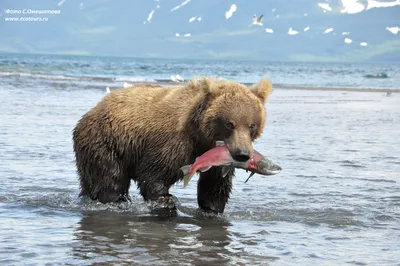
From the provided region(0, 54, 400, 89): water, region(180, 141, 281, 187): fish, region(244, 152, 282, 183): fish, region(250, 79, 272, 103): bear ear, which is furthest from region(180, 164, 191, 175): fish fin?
region(0, 54, 400, 89): water

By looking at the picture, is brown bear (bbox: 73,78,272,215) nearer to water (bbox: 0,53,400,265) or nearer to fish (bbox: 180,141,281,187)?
fish (bbox: 180,141,281,187)

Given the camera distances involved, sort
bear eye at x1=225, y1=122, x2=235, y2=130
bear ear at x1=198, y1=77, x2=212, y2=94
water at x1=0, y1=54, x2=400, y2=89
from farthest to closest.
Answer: water at x1=0, y1=54, x2=400, y2=89 < bear ear at x1=198, y1=77, x2=212, y2=94 < bear eye at x1=225, y1=122, x2=235, y2=130

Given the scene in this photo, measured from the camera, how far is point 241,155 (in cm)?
674

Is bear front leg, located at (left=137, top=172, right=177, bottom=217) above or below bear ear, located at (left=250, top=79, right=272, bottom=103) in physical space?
below

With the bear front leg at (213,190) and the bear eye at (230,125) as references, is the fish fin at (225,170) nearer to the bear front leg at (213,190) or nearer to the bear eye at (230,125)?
the bear eye at (230,125)

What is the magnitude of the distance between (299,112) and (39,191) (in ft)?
41.4

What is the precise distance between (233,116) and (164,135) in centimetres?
78

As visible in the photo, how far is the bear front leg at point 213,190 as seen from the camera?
7.66 metres

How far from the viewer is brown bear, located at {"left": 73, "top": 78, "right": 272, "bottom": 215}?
705 centimetres

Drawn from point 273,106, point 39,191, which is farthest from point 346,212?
point 273,106

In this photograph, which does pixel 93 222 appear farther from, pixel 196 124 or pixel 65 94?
pixel 65 94

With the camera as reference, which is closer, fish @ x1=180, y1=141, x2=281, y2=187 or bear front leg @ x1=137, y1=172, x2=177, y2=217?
fish @ x1=180, y1=141, x2=281, y2=187

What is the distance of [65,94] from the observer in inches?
1002

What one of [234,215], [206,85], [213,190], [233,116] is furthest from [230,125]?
[234,215]
